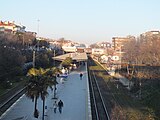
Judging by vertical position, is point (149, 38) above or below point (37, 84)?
above

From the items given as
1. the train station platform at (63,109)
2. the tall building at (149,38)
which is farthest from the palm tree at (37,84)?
the tall building at (149,38)

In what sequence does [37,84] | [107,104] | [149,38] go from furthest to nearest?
[149,38] < [107,104] < [37,84]

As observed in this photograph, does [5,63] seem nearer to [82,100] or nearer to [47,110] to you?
[82,100]

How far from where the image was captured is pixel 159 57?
156 ft

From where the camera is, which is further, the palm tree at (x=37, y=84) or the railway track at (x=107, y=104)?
the railway track at (x=107, y=104)

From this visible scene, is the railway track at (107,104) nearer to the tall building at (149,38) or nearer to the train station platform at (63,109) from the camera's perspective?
the train station platform at (63,109)

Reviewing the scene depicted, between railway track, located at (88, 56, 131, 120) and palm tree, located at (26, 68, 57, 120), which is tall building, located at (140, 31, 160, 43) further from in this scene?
palm tree, located at (26, 68, 57, 120)

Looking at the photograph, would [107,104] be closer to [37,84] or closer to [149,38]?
[37,84]

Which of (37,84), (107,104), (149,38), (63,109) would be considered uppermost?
(149,38)

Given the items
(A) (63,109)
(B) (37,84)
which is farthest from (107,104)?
(B) (37,84)

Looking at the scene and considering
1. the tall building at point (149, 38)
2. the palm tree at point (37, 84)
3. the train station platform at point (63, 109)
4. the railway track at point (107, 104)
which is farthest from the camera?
the tall building at point (149, 38)

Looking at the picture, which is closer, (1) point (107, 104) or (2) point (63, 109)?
(2) point (63, 109)

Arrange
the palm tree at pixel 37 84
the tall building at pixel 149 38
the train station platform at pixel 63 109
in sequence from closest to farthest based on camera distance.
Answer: the palm tree at pixel 37 84 < the train station platform at pixel 63 109 < the tall building at pixel 149 38

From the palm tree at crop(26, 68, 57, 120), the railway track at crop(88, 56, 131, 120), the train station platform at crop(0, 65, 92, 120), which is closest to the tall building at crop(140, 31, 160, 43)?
the railway track at crop(88, 56, 131, 120)
